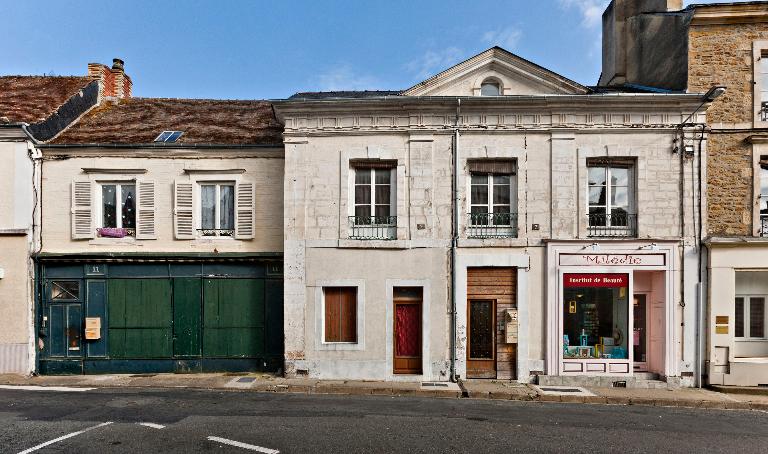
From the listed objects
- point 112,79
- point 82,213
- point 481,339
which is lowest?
point 481,339

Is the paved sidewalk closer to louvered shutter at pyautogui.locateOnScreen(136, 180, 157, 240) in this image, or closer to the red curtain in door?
the red curtain in door

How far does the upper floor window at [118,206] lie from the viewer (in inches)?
489

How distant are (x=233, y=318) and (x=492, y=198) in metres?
7.16

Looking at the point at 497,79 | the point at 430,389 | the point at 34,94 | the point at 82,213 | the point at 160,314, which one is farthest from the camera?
the point at 34,94

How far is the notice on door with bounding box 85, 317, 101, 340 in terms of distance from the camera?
11.9 meters

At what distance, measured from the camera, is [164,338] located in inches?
474

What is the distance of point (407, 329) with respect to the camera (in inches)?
454

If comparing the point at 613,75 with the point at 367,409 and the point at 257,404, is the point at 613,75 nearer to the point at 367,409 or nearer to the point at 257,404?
the point at 367,409

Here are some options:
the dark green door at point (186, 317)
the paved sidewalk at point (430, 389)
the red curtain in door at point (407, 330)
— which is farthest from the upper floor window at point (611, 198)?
the dark green door at point (186, 317)

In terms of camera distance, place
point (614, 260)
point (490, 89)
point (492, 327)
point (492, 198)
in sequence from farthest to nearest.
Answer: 1. point (490, 89)
2. point (492, 198)
3. point (492, 327)
4. point (614, 260)

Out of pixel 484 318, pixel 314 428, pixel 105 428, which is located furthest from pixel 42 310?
pixel 484 318

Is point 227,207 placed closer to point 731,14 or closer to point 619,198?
point 619,198

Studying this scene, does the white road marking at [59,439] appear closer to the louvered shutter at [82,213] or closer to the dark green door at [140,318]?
the dark green door at [140,318]

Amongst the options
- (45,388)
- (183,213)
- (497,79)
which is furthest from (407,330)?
(45,388)
